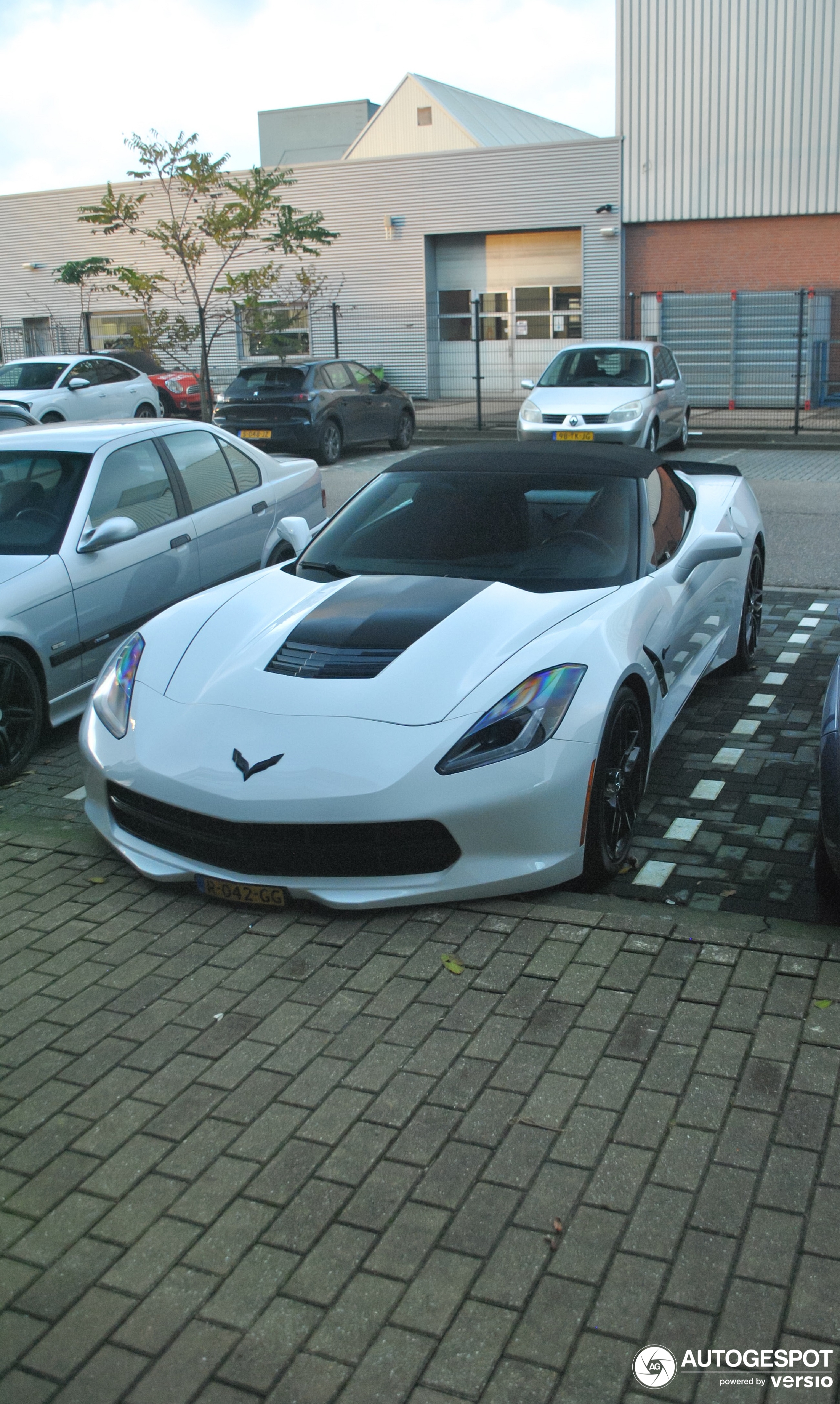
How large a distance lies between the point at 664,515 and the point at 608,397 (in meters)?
10.6

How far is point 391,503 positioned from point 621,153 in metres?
24.9

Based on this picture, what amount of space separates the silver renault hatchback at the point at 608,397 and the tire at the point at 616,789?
10.6 meters

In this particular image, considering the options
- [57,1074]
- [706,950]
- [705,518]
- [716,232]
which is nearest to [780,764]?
[705,518]

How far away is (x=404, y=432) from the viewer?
20281mm

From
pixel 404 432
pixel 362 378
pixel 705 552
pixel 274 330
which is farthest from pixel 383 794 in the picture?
pixel 274 330

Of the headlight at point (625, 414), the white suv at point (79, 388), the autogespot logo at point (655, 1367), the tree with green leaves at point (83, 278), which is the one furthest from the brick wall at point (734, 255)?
the autogespot logo at point (655, 1367)

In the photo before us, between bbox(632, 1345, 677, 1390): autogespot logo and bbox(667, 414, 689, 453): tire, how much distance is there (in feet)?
56.0

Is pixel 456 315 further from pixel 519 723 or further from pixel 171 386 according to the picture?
pixel 519 723

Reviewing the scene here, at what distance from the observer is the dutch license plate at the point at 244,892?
403cm

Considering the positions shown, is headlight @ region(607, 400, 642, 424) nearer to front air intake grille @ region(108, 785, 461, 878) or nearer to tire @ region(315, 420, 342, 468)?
tire @ region(315, 420, 342, 468)

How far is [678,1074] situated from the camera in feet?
10.5

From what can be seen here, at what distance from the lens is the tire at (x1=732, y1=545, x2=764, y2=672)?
6.65 m

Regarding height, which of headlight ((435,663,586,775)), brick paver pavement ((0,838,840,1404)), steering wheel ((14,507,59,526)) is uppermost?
steering wheel ((14,507,59,526))

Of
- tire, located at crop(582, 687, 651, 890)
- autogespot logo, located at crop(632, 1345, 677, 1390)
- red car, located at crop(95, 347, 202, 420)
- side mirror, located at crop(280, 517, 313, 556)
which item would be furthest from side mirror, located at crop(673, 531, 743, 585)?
red car, located at crop(95, 347, 202, 420)
